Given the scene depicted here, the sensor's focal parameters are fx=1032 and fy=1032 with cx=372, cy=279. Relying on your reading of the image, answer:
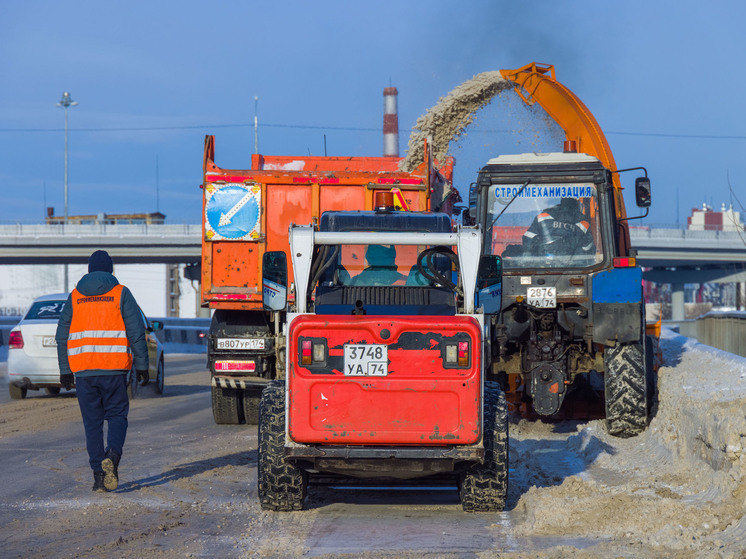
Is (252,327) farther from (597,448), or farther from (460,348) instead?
(460,348)

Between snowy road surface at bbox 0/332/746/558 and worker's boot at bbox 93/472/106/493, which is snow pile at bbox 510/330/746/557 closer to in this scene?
snowy road surface at bbox 0/332/746/558

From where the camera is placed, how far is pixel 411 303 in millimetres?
8117

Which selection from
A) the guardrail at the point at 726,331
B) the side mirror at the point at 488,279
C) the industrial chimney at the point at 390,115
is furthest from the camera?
the industrial chimney at the point at 390,115

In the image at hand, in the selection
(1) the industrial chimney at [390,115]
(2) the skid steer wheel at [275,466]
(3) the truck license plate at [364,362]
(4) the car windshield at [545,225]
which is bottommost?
(2) the skid steer wheel at [275,466]

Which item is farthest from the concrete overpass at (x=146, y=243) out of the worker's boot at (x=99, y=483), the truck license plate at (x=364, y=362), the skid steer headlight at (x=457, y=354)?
the skid steer headlight at (x=457, y=354)

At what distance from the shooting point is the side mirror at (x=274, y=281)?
7.69m

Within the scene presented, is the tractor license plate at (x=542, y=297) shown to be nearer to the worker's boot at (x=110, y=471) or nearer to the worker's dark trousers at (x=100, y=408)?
the worker's dark trousers at (x=100, y=408)

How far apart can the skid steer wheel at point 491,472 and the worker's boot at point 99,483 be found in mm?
2763

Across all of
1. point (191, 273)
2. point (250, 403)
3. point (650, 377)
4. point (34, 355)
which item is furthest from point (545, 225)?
point (191, 273)

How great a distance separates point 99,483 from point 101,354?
0.98m

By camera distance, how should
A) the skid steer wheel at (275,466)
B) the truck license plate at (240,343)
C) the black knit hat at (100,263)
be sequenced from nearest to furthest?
1. the skid steer wheel at (275,466)
2. the black knit hat at (100,263)
3. the truck license plate at (240,343)

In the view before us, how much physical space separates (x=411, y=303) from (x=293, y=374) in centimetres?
168

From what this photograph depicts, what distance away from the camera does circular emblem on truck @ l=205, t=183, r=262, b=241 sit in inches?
470

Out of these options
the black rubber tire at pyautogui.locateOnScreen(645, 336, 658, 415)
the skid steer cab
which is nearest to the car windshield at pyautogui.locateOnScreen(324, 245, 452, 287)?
the skid steer cab
